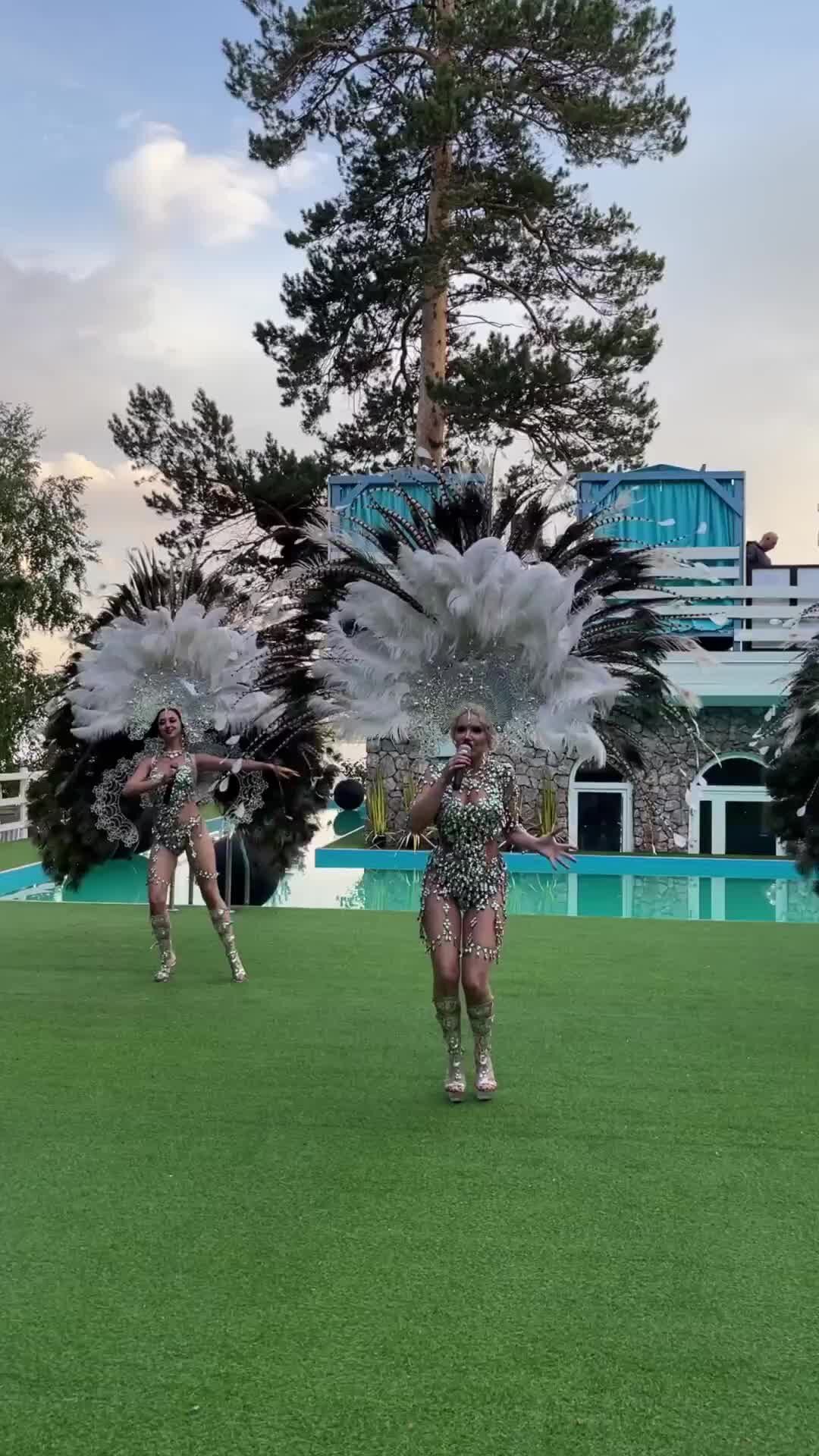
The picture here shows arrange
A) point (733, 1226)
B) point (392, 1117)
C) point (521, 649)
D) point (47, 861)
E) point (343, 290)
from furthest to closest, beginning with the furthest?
point (343, 290) < point (47, 861) < point (521, 649) < point (392, 1117) < point (733, 1226)

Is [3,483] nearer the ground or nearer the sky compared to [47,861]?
nearer the sky

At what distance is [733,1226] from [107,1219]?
1.84 m

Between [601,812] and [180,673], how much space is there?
9.47m

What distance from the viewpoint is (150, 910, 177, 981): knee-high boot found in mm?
7125

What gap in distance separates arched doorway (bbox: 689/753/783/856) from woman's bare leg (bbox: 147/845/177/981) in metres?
10.0

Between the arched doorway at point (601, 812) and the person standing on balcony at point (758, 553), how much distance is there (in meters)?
3.16

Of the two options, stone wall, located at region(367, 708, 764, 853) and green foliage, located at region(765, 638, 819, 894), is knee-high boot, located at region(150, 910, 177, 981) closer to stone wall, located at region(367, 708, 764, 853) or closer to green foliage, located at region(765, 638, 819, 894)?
green foliage, located at region(765, 638, 819, 894)

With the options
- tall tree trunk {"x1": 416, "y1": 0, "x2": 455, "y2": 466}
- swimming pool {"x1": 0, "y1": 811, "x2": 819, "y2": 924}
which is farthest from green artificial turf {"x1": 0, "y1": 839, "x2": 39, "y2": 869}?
tall tree trunk {"x1": 416, "y1": 0, "x2": 455, "y2": 466}

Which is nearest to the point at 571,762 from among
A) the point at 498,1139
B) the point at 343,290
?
the point at 343,290

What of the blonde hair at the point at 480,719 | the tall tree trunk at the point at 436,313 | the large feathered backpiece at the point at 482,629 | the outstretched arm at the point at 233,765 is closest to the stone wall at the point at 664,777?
the tall tree trunk at the point at 436,313

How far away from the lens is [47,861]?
358 inches

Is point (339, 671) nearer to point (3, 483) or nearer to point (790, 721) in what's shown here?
point (790, 721)

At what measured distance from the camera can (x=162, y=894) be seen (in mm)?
7004

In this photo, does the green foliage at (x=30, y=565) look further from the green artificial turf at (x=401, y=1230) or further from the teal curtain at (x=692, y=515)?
the green artificial turf at (x=401, y=1230)
